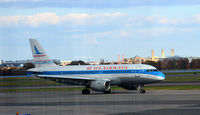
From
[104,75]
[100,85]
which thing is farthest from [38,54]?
[100,85]

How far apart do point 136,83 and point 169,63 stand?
344ft

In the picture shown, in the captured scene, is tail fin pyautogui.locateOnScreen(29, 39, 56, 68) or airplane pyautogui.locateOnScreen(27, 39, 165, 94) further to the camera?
tail fin pyautogui.locateOnScreen(29, 39, 56, 68)

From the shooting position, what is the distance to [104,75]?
48906 mm

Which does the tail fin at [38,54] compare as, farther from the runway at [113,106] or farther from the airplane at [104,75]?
the runway at [113,106]

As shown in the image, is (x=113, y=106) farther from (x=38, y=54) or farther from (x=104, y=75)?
(x=38, y=54)

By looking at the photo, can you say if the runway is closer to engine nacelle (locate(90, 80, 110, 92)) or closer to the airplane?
engine nacelle (locate(90, 80, 110, 92))

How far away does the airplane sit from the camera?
46844 mm

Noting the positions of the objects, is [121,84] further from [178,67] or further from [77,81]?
[178,67]

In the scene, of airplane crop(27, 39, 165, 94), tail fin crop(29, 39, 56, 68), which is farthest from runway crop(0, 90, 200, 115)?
tail fin crop(29, 39, 56, 68)

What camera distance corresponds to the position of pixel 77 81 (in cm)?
4956

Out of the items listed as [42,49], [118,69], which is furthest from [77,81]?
[42,49]

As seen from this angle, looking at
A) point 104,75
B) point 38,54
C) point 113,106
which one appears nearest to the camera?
point 113,106

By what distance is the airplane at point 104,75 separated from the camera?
4684cm

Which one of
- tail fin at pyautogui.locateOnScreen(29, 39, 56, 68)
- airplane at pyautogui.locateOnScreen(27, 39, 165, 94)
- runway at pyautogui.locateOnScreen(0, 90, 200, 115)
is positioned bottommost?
runway at pyautogui.locateOnScreen(0, 90, 200, 115)
